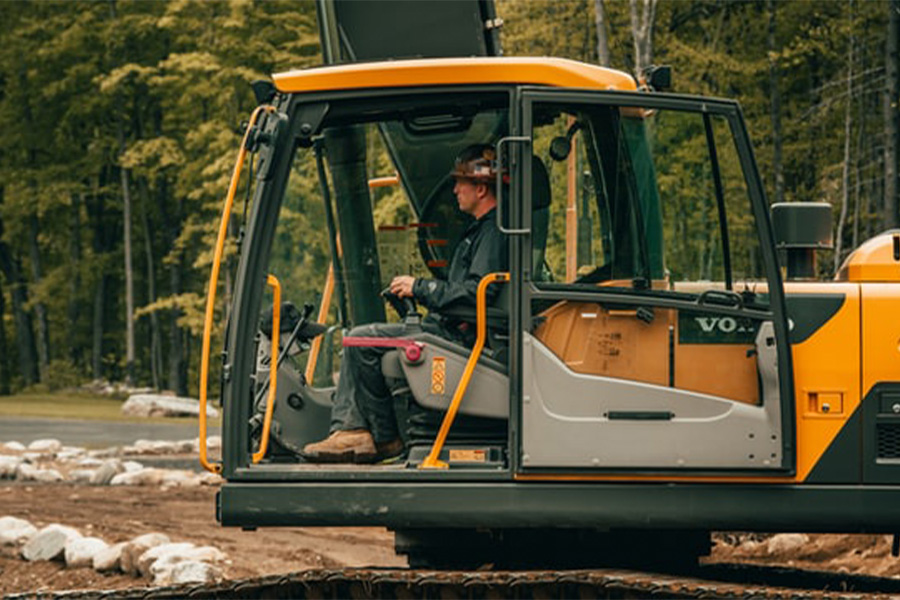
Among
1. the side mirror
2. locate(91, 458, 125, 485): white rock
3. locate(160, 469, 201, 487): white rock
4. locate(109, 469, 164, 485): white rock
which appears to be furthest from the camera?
locate(91, 458, 125, 485): white rock

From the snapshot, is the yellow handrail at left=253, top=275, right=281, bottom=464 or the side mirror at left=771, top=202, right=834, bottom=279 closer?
the yellow handrail at left=253, top=275, right=281, bottom=464

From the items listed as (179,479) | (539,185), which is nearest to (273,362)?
(539,185)

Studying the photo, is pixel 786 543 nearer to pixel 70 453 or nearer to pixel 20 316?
pixel 70 453

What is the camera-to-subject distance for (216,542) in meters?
13.5

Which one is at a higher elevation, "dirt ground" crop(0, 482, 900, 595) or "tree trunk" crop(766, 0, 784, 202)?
"tree trunk" crop(766, 0, 784, 202)

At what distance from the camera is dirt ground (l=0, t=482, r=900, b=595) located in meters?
11.5

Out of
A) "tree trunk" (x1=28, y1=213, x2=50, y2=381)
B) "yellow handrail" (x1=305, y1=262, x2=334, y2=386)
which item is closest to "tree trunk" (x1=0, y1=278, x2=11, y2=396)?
"tree trunk" (x1=28, y1=213, x2=50, y2=381)

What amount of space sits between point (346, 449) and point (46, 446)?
17.0m

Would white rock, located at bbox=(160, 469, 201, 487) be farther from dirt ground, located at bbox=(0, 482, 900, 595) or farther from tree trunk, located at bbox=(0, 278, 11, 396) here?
tree trunk, located at bbox=(0, 278, 11, 396)

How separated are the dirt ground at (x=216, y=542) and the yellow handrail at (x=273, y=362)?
14.8 feet

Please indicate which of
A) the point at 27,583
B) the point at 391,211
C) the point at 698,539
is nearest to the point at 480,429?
the point at 698,539

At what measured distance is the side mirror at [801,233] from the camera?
716 centimetres

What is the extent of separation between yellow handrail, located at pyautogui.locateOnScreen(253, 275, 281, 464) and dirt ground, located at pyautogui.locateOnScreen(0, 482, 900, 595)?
4518 millimetres

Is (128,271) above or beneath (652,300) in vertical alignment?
beneath
